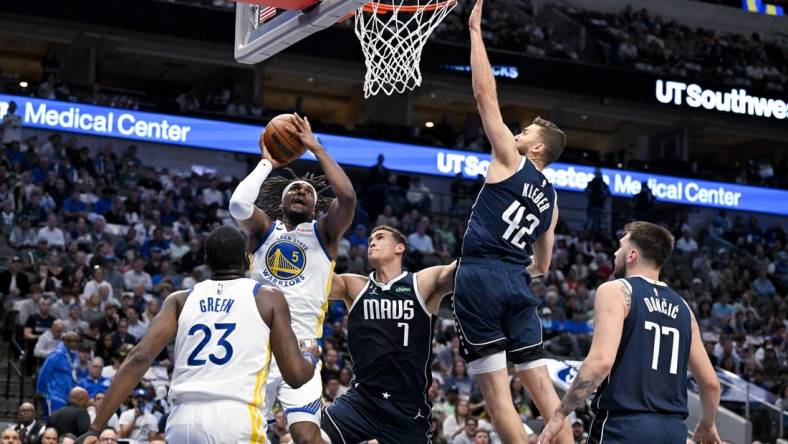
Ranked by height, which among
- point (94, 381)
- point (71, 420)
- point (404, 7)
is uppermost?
point (404, 7)

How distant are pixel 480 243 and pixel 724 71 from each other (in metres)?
24.9

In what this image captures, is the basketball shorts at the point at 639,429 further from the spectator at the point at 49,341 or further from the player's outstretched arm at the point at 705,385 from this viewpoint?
the spectator at the point at 49,341

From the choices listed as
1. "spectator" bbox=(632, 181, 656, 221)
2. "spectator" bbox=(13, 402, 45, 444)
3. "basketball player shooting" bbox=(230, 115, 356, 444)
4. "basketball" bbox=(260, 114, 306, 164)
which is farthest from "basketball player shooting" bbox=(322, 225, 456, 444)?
"spectator" bbox=(632, 181, 656, 221)

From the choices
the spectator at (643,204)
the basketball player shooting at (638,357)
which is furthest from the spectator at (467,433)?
the spectator at (643,204)

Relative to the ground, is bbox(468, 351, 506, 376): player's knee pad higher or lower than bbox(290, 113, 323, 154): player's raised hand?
lower

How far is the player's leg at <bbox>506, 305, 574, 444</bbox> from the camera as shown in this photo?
6836 millimetres

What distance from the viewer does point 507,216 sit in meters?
6.88

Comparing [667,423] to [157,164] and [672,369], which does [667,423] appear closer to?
[672,369]

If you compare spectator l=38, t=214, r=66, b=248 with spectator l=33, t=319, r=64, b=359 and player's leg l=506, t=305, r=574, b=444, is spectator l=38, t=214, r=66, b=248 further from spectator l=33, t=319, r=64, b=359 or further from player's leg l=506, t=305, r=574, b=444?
player's leg l=506, t=305, r=574, b=444

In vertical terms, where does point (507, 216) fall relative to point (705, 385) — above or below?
above

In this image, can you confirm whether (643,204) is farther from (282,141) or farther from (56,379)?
(282,141)

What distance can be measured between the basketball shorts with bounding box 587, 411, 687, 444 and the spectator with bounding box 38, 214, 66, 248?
13.1 meters

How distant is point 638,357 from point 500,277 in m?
1.03

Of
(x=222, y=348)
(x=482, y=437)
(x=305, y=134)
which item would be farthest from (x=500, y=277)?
(x=482, y=437)
